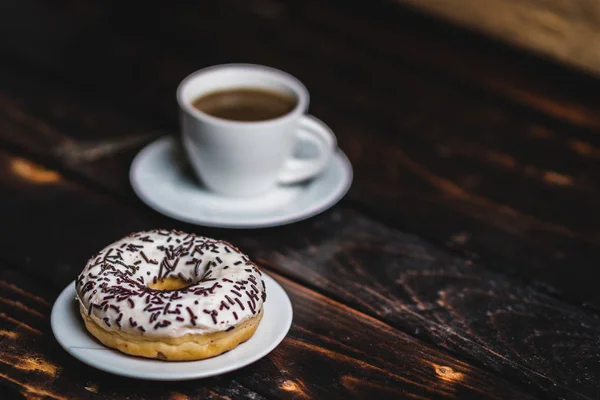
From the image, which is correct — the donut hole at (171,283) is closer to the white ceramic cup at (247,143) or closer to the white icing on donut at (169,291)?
the white icing on donut at (169,291)

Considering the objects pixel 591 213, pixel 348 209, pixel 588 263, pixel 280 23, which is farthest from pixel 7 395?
pixel 280 23

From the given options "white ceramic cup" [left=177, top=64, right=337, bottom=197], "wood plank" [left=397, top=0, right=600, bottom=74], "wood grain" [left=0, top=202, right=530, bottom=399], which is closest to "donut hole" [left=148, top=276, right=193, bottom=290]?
"wood grain" [left=0, top=202, right=530, bottom=399]

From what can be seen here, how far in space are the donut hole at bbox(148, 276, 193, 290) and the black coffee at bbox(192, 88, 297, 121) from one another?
38 centimetres

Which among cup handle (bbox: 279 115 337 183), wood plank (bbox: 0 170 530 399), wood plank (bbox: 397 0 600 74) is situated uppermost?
wood plank (bbox: 397 0 600 74)

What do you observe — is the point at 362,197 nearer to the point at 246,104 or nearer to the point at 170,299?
the point at 246,104

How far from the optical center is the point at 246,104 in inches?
50.9

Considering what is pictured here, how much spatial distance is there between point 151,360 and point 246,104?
1.88 feet

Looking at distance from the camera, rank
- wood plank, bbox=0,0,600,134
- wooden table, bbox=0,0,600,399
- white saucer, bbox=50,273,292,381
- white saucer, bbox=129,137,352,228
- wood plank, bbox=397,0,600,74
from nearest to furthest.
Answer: white saucer, bbox=50,273,292,381
wooden table, bbox=0,0,600,399
white saucer, bbox=129,137,352,228
wood plank, bbox=0,0,600,134
wood plank, bbox=397,0,600,74

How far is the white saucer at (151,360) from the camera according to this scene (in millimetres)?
803

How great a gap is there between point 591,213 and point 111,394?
83 centimetres

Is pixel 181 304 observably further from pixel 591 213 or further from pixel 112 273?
pixel 591 213

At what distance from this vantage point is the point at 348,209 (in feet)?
4.07

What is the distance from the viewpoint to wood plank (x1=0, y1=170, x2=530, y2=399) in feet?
2.78

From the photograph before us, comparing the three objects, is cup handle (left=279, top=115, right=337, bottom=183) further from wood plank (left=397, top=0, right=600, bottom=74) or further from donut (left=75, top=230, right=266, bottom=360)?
wood plank (left=397, top=0, right=600, bottom=74)
